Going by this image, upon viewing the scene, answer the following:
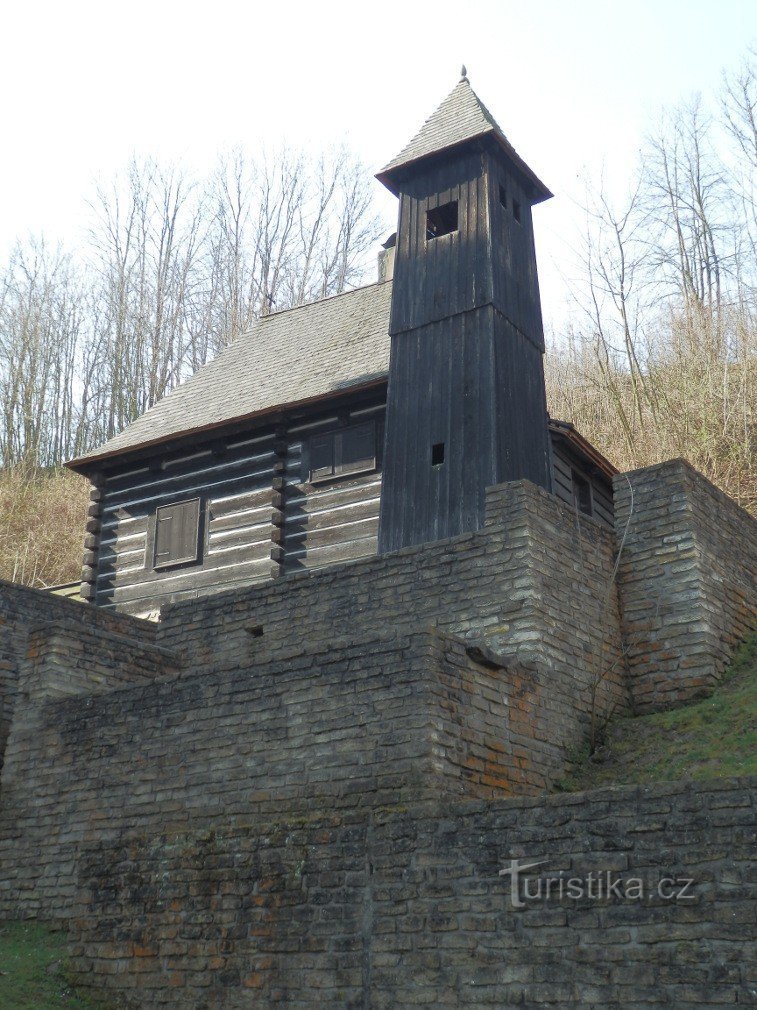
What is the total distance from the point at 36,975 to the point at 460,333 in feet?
30.6

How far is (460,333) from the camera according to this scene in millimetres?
14273

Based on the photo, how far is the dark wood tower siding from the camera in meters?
13.3

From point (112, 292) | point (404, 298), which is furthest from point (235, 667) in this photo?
point (112, 292)

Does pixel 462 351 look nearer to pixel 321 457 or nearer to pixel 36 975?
pixel 321 457

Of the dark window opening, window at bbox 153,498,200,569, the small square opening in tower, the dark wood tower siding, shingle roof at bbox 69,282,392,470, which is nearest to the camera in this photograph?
the dark wood tower siding

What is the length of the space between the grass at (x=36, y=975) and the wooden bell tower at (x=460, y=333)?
20.5 feet

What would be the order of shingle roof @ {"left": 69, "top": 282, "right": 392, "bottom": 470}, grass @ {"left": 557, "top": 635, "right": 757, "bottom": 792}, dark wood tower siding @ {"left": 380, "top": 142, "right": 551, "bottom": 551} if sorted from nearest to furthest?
grass @ {"left": 557, "top": 635, "right": 757, "bottom": 792}
dark wood tower siding @ {"left": 380, "top": 142, "right": 551, "bottom": 551}
shingle roof @ {"left": 69, "top": 282, "right": 392, "bottom": 470}

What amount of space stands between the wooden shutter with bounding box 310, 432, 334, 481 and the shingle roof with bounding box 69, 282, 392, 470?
2.18 ft

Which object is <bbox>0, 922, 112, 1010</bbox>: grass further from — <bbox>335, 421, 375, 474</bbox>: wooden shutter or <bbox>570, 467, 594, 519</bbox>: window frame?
<bbox>570, 467, 594, 519</bbox>: window frame

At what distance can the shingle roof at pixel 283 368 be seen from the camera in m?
15.8

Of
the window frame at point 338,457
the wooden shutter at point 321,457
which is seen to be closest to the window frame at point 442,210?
the window frame at point 338,457

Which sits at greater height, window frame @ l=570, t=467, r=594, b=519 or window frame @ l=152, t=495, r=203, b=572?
window frame @ l=570, t=467, r=594, b=519

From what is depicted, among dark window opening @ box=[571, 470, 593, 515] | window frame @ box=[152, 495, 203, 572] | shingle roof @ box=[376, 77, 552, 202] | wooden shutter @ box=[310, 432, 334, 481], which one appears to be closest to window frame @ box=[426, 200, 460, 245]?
shingle roof @ box=[376, 77, 552, 202]

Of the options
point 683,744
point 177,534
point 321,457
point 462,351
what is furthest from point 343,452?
point 683,744
